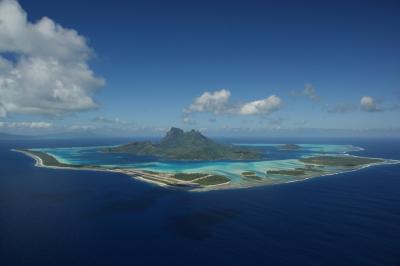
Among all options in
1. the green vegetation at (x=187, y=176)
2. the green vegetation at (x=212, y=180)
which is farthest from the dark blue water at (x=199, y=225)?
the green vegetation at (x=187, y=176)

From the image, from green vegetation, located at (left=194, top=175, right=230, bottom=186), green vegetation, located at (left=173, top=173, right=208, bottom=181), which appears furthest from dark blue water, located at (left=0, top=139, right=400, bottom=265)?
green vegetation, located at (left=173, top=173, right=208, bottom=181)

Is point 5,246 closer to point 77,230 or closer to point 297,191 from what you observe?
point 77,230

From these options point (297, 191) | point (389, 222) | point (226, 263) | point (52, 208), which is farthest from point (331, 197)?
point (52, 208)

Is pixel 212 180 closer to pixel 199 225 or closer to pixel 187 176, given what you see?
pixel 187 176

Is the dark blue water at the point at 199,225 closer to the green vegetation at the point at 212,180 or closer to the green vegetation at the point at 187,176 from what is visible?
the green vegetation at the point at 212,180

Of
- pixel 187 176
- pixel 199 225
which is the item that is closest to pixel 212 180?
pixel 187 176

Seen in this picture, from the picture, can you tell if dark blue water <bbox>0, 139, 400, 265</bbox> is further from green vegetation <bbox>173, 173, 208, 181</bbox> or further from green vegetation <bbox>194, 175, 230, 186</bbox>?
green vegetation <bbox>173, 173, 208, 181</bbox>
